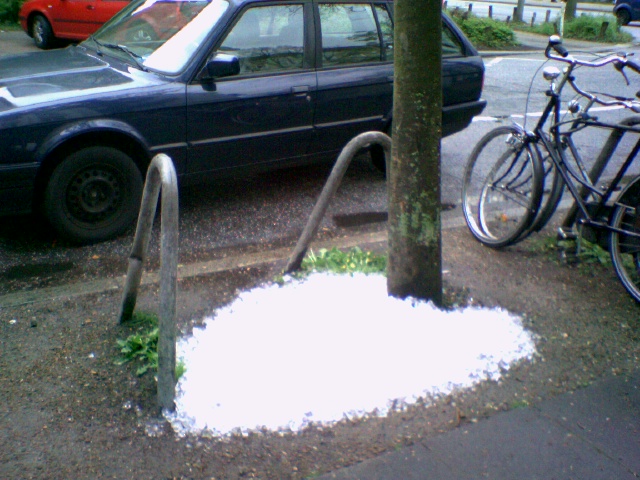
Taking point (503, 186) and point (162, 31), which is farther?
point (162, 31)

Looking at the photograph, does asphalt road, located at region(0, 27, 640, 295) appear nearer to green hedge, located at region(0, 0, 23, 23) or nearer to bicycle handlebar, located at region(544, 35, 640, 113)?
bicycle handlebar, located at region(544, 35, 640, 113)

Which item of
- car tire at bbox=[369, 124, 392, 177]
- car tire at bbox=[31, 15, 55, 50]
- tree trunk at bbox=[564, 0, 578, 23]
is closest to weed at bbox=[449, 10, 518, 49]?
tree trunk at bbox=[564, 0, 578, 23]

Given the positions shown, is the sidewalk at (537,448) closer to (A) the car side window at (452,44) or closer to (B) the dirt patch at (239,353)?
(B) the dirt patch at (239,353)

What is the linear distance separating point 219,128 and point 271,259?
1.17 metres

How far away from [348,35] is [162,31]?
5.23 ft

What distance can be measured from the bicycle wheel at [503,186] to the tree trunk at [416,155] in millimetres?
1055

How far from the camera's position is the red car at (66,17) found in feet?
43.3

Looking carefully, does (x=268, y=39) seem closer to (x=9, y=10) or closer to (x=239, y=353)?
(x=239, y=353)

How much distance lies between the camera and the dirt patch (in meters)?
2.78

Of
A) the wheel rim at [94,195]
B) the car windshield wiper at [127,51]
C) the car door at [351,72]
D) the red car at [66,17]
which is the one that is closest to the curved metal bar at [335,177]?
the wheel rim at [94,195]

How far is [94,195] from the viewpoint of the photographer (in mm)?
4875

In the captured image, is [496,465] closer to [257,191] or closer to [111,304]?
[111,304]

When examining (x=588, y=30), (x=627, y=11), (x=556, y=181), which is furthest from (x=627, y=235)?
(x=627, y=11)

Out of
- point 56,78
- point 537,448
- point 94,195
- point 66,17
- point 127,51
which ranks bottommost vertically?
point 537,448
